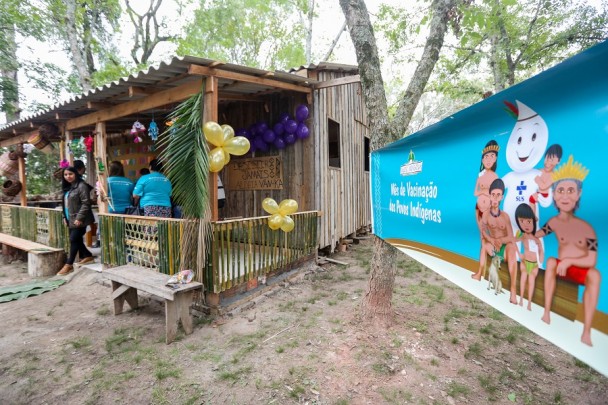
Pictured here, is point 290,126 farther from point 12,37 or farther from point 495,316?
point 12,37

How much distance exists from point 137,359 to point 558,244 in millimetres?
3653

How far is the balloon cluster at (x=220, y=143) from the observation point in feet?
12.9

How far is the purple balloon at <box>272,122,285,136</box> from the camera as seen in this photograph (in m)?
6.34

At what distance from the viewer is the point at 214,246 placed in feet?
13.0

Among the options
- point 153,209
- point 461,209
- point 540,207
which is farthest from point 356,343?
point 153,209

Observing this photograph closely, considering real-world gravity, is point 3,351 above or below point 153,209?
below

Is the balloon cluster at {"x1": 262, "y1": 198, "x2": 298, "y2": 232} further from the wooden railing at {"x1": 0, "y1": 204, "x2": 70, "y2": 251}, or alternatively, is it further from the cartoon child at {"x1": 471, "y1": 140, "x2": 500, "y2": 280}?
the wooden railing at {"x1": 0, "y1": 204, "x2": 70, "y2": 251}

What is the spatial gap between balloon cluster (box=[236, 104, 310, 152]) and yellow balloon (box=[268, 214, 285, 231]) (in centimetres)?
200

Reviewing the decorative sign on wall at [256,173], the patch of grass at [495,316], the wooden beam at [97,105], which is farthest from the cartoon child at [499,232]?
the wooden beam at [97,105]

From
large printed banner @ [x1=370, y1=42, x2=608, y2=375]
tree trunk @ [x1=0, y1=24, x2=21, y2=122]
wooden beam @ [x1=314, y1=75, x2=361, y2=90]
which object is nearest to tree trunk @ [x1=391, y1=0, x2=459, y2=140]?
wooden beam @ [x1=314, y1=75, x2=361, y2=90]

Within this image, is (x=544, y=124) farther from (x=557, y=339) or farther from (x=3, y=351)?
(x=3, y=351)

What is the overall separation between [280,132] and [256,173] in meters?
1.12

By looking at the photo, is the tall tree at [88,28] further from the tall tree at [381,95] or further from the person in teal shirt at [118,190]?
the tall tree at [381,95]

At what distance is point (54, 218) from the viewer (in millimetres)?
6863
